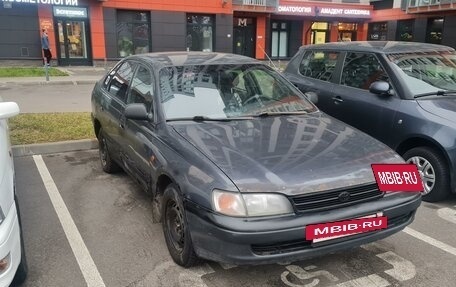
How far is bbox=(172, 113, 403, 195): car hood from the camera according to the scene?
9.42ft

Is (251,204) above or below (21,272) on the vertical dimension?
above

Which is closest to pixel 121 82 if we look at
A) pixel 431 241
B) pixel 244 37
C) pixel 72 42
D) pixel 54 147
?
pixel 54 147

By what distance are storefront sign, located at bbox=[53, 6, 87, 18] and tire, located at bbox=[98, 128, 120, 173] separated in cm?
1687

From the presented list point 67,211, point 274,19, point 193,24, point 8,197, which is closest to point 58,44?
point 193,24

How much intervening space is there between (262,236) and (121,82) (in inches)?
117

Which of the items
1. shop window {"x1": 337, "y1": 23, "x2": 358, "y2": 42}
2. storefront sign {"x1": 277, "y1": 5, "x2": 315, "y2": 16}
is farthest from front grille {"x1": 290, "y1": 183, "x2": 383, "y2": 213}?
shop window {"x1": 337, "y1": 23, "x2": 358, "y2": 42}

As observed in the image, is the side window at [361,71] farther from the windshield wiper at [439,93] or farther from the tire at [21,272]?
the tire at [21,272]

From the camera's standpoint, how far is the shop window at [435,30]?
26.3 m

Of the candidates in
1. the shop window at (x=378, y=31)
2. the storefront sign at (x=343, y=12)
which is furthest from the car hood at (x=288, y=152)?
the shop window at (x=378, y=31)

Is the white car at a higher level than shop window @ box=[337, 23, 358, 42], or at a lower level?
lower

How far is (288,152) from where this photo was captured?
320 centimetres

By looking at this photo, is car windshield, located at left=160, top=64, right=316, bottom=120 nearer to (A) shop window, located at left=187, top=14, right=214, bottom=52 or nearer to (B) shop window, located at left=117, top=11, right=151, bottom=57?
(B) shop window, located at left=117, top=11, right=151, bottom=57

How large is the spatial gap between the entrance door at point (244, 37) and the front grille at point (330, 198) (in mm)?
24725

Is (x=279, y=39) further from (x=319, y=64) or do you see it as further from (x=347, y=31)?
(x=319, y=64)
